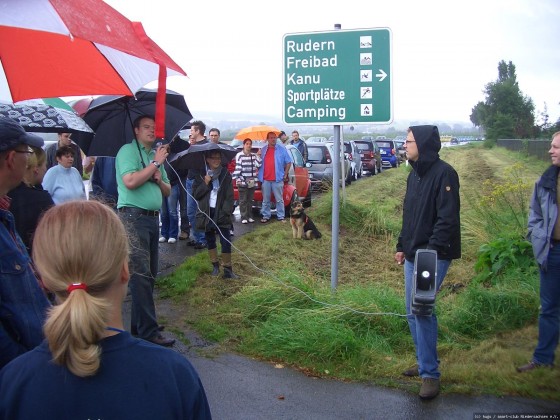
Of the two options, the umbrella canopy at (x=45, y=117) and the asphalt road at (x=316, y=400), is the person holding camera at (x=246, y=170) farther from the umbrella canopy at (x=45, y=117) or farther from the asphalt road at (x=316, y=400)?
the asphalt road at (x=316, y=400)

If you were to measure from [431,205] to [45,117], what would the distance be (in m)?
3.46

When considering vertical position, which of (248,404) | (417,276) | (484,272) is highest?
(417,276)

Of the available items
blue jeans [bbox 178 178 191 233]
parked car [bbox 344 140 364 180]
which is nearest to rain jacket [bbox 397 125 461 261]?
blue jeans [bbox 178 178 191 233]

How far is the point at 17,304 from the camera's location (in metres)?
2.09

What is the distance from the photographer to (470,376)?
15.0 ft

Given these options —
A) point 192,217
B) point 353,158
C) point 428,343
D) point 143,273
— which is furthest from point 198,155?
point 353,158

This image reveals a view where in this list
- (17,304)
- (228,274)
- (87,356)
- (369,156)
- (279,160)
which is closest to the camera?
(87,356)

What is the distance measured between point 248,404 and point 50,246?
3144 mm

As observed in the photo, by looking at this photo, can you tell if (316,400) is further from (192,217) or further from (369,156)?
(369,156)

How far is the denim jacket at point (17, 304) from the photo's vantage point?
Answer: 6.73 ft

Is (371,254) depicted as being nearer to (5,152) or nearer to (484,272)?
(484,272)

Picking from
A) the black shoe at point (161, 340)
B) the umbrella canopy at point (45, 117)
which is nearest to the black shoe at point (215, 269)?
the black shoe at point (161, 340)

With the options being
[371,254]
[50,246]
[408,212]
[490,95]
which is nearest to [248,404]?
[408,212]

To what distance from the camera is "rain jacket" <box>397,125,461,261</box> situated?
4.32 m
